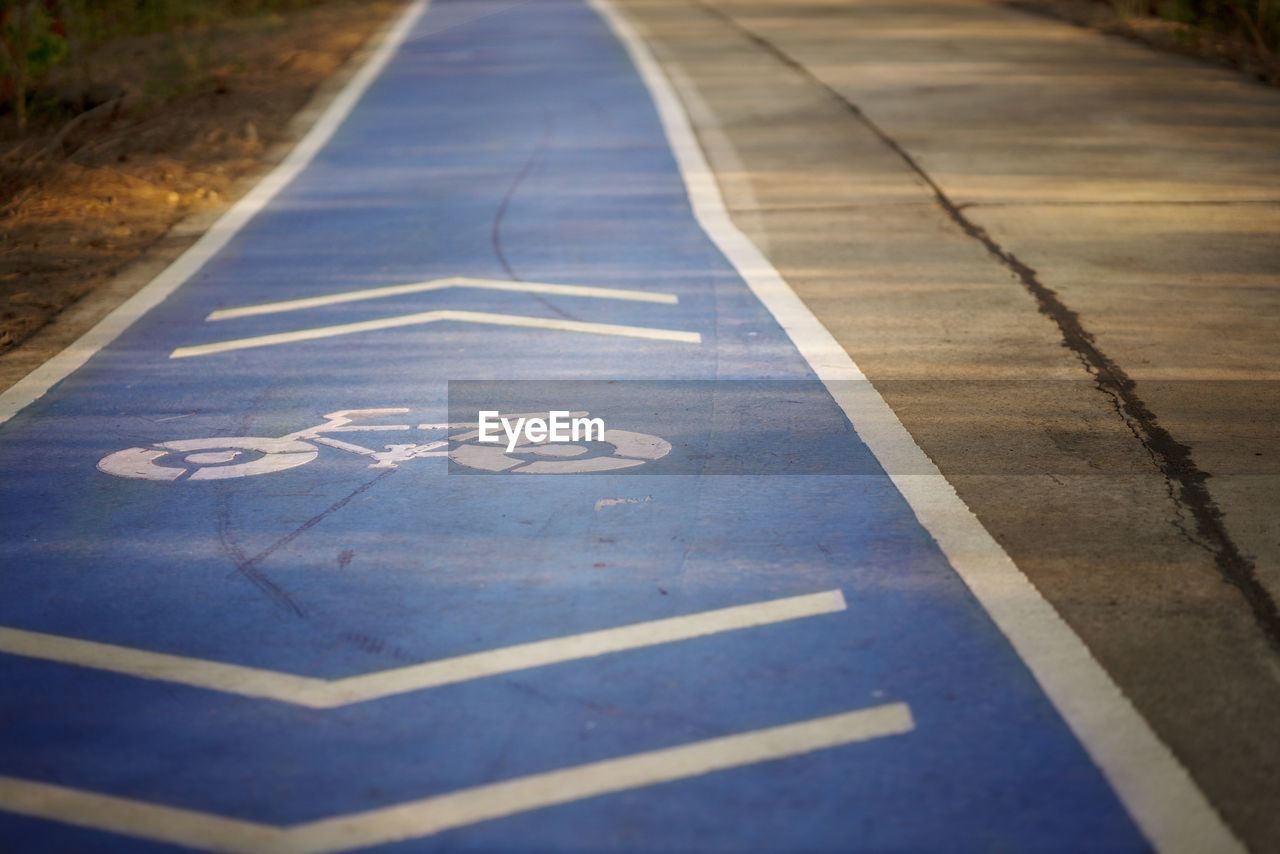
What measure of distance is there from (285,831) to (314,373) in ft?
13.0

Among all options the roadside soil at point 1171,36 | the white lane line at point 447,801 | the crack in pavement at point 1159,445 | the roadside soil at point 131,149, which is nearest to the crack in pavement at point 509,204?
the roadside soil at point 131,149

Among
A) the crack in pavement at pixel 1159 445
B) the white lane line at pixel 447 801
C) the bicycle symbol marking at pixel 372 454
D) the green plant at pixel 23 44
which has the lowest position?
the white lane line at pixel 447 801

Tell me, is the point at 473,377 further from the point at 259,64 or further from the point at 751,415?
the point at 259,64

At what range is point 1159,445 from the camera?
5633 millimetres

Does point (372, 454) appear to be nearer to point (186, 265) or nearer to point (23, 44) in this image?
point (186, 265)

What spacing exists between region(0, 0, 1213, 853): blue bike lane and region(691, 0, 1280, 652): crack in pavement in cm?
92

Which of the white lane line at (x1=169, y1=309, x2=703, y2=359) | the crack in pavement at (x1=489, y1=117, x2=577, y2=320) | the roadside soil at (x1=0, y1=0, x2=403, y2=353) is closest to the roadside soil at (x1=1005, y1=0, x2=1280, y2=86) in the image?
the crack in pavement at (x1=489, y1=117, x2=577, y2=320)

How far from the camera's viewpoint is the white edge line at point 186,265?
6887 millimetres

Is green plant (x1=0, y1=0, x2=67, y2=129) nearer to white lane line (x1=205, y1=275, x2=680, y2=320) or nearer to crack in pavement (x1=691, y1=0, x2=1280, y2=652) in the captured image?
white lane line (x1=205, y1=275, x2=680, y2=320)

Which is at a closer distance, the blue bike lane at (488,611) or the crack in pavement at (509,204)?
the blue bike lane at (488,611)

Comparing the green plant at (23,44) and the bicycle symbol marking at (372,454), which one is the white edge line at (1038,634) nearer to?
the bicycle symbol marking at (372,454)

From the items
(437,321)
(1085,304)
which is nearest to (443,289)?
(437,321)

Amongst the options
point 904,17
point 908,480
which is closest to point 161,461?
point 908,480

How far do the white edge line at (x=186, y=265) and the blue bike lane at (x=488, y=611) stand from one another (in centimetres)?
20
